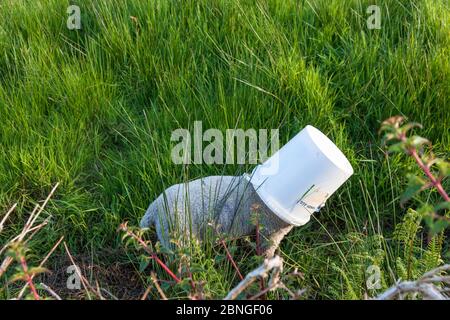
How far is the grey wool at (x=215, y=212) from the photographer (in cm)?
232

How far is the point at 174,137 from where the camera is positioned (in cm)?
273

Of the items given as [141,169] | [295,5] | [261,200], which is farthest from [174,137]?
[295,5]

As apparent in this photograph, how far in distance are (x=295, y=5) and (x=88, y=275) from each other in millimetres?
1575

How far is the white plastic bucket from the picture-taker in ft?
7.32

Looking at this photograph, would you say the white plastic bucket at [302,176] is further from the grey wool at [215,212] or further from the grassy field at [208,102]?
the grassy field at [208,102]

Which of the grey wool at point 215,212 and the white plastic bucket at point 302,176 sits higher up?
the white plastic bucket at point 302,176

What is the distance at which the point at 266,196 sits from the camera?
233cm

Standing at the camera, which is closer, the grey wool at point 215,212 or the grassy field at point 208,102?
the grey wool at point 215,212

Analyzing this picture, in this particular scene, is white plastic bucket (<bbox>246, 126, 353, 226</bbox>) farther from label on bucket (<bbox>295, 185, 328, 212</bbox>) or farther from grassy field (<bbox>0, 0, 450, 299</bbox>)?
grassy field (<bbox>0, 0, 450, 299</bbox>)

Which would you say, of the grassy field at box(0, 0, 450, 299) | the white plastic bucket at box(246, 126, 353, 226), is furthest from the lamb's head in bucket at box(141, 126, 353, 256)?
the grassy field at box(0, 0, 450, 299)

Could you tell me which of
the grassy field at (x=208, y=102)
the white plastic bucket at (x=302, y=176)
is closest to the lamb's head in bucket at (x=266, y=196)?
the white plastic bucket at (x=302, y=176)
